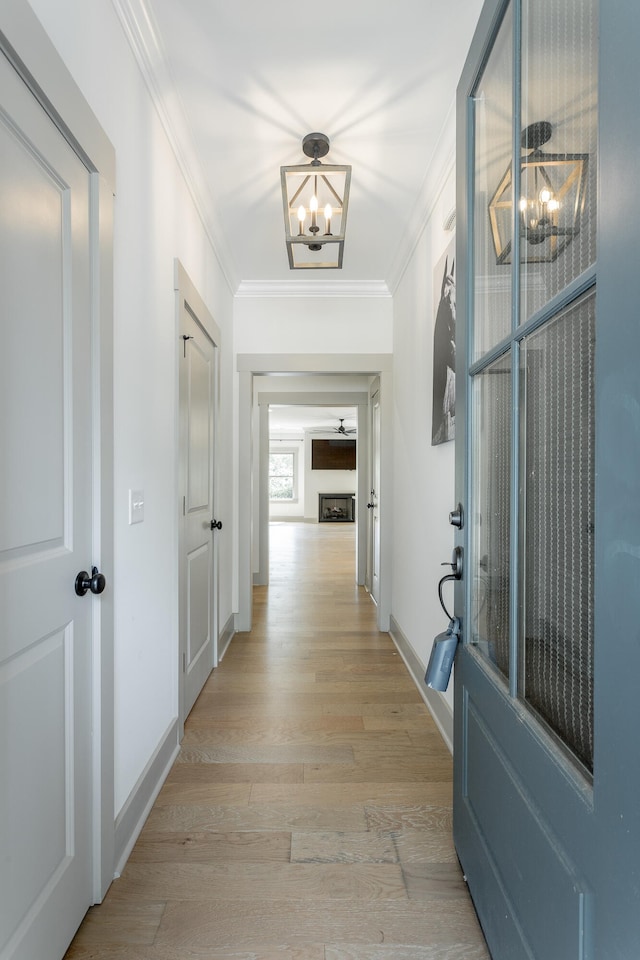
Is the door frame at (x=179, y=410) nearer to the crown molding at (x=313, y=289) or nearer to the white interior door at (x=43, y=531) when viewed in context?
the crown molding at (x=313, y=289)

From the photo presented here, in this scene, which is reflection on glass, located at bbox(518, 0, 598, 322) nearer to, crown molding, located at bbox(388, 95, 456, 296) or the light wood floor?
crown molding, located at bbox(388, 95, 456, 296)

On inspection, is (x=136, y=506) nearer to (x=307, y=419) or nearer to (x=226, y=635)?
(x=226, y=635)

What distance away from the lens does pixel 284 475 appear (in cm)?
1556

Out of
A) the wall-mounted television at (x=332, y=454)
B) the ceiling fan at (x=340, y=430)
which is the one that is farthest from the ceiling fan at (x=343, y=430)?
the wall-mounted television at (x=332, y=454)

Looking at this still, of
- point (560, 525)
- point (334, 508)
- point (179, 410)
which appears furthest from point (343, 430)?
Result: point (560, 525)

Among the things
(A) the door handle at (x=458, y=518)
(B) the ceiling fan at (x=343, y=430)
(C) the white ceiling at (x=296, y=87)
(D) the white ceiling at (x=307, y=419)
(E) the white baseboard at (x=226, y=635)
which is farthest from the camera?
(B) the ceiling fan at (x=343, y=430)

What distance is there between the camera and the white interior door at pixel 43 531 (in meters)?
1.07

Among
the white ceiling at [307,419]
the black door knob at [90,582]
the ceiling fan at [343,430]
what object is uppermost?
the white ceiling at [307,419]

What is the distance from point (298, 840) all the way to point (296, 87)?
8.91ft

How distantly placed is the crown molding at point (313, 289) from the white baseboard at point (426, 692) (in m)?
2.48

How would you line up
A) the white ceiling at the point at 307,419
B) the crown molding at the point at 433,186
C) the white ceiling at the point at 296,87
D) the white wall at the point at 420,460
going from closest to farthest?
the white ceiling at the point at 296,87 < the crown molding at the point at 433,186 < the white wall at the point at 420,460 < the white ceiling at the point at 307,419

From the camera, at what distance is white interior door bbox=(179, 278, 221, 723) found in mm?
2532

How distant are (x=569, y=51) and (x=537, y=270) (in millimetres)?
362

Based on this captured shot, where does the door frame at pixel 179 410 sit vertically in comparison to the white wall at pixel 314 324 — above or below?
below
